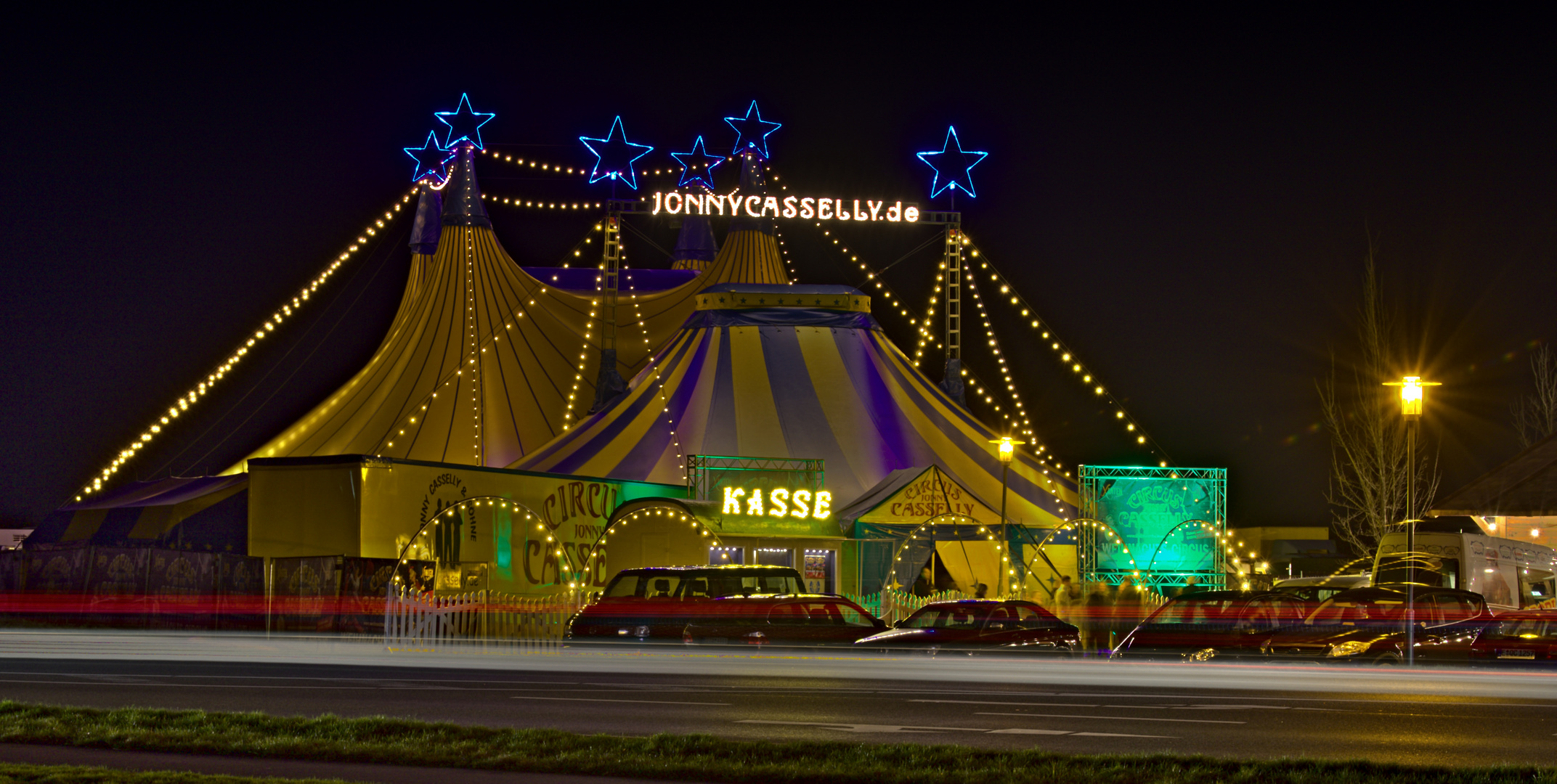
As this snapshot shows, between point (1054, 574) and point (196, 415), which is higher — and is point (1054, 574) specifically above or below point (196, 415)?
below

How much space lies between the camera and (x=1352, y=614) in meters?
14.2

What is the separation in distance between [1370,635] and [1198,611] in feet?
5.17

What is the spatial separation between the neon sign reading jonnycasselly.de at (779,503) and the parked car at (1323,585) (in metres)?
6.37

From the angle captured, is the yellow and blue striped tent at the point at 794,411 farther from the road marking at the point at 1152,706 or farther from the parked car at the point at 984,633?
the road marking at the point at 1152,706

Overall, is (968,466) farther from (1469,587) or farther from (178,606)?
(178,606)

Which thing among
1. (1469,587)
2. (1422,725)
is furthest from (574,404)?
(1422,725)

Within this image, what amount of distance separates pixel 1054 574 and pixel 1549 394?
12.4m

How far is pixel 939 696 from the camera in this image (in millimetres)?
10375

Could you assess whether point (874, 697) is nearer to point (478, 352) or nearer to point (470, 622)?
point (470, 622)

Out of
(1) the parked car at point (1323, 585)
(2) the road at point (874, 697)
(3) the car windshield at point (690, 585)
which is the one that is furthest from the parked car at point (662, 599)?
(1) the parked car at point (1323, 585)

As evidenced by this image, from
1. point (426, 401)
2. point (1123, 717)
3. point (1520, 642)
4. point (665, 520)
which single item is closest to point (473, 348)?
point (426, 401)

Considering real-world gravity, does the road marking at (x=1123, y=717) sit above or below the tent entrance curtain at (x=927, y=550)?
below

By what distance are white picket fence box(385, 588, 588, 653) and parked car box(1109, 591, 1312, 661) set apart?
5.99 meters

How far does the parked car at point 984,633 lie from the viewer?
1438 cm
